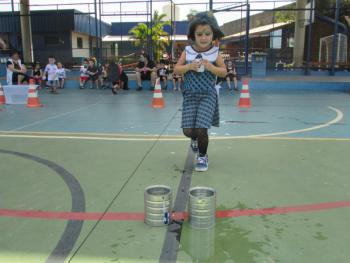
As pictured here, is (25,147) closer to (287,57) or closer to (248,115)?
(248,115)

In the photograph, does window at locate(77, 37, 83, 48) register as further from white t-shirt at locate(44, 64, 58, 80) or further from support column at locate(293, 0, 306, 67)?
support column at locate(293, 0, 306, 67)

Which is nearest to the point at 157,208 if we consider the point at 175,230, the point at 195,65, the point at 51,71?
the point at 175,230

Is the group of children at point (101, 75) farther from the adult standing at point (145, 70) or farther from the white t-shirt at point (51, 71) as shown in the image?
the white t-shirt at point (51, 71)

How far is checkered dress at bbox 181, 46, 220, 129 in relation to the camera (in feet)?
13.9

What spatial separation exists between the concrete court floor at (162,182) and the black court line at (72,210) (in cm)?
1

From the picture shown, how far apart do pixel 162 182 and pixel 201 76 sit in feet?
4.05

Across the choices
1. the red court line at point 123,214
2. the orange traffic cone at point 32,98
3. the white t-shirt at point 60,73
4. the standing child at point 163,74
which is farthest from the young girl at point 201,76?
the white t-shirt at point 60,73

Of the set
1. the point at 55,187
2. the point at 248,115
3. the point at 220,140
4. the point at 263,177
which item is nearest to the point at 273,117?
the point at 248,115

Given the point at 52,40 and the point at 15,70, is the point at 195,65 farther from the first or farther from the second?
the point at 52,40

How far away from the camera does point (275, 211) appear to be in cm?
329

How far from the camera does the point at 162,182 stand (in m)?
4.04

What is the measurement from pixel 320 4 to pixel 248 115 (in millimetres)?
18075

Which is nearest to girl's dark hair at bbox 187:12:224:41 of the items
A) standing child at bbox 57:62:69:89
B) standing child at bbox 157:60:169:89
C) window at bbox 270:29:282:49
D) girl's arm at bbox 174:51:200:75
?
girl's arm at bbox 174:51:200:75

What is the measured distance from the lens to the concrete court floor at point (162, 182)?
2.68 m
